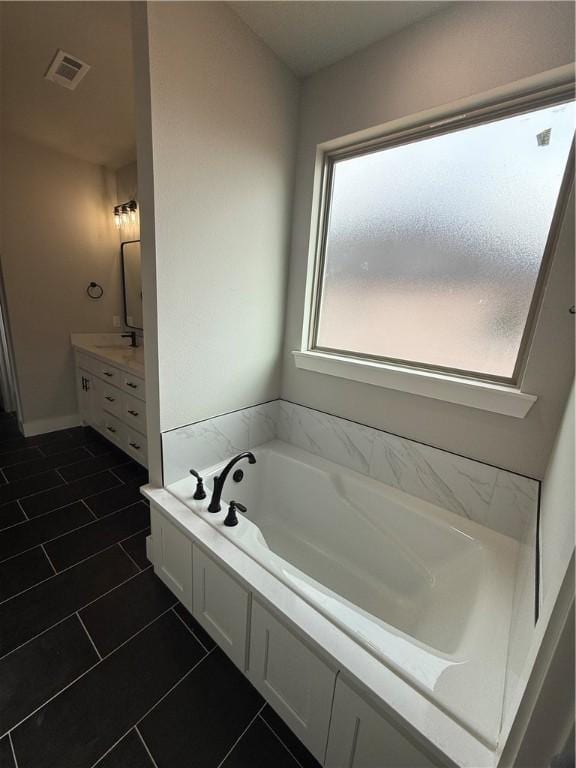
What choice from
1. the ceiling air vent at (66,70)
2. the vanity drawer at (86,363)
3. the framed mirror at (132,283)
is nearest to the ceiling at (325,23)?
the ceiling air vent at (66,70)

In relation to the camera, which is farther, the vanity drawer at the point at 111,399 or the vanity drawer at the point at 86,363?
the vanity drawer at the point at 86,363

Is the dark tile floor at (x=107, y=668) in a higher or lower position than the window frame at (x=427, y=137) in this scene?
lower

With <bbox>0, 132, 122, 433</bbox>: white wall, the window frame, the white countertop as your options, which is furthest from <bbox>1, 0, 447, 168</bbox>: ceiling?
the white countertop

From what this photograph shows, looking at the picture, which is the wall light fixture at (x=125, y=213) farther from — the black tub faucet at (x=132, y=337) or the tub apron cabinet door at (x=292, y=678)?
the tub apron cabinet door at (x=292, y=678)

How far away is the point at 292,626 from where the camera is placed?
37.1 inches

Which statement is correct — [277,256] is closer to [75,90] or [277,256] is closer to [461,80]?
[461,80]

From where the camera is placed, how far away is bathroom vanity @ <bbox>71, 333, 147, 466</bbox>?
2287mm

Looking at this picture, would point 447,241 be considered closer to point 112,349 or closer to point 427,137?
point 427,137

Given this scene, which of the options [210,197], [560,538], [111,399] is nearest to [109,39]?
[210,197]

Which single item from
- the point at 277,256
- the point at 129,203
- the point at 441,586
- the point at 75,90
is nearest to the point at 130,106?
the point at 75,90

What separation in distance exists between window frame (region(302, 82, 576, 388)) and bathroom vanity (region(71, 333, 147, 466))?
1324 millimetres

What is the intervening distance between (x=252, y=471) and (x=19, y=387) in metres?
2.43

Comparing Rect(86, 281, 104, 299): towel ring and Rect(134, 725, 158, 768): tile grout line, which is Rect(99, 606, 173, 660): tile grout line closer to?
Rect(134, 725, 158, 768): tile grout line

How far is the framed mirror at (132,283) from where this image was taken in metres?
2.92
